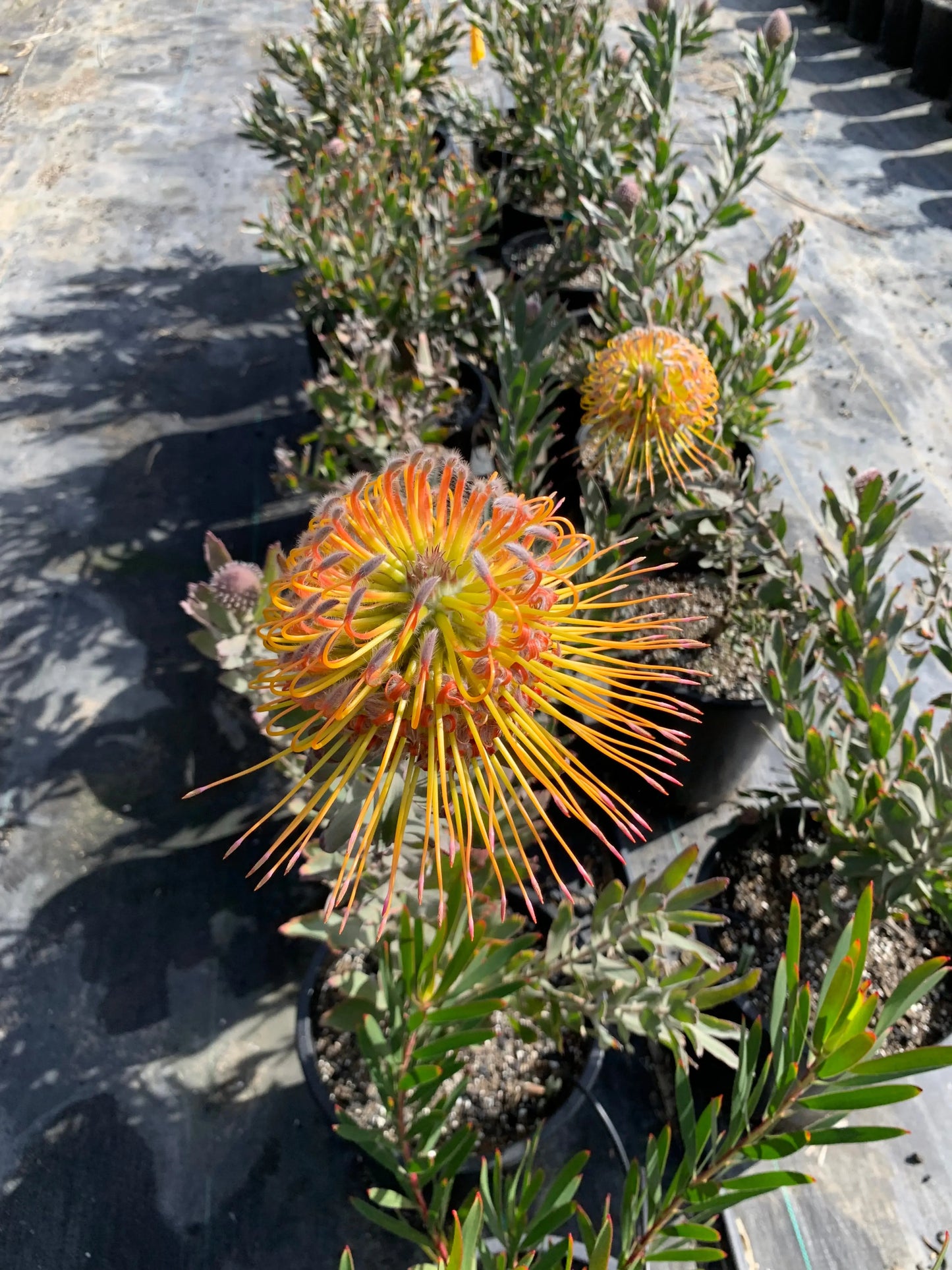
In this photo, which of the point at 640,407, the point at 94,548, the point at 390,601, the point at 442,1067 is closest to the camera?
the point at 390,601

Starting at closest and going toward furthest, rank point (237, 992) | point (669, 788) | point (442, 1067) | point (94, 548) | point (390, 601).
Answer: point (390, 601) < point (442, 1067) < point (237, 992) < point (669, 788) < point (94, 548)

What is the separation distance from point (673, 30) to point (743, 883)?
74.3 inches

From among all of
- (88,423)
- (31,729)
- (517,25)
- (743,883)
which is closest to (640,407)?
(743,883)

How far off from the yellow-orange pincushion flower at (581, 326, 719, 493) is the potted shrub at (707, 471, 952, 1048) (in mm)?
290

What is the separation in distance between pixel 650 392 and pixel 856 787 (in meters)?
0.71

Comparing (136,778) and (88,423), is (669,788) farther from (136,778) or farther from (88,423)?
(88,423)

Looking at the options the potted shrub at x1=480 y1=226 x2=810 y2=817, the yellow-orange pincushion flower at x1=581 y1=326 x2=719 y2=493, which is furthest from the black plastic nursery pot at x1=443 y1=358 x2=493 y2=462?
the yellow-orange pincushion flower at x1=581 y1=326 x2=719 y2=493

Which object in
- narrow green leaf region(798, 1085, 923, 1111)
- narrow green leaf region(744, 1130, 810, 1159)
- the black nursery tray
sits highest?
narrow green leaf region(798, 1085, 923, 1111)

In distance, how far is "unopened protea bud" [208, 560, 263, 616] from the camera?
1237 mm

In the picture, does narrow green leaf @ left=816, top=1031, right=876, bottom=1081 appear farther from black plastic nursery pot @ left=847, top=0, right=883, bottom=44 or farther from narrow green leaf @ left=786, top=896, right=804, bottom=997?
black plastic nursery pot @ left=847, top=0, right=883, bottom=44

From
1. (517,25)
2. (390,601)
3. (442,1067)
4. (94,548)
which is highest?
(517,25)

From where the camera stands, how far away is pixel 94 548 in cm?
246

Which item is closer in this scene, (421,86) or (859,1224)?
(859,1224)

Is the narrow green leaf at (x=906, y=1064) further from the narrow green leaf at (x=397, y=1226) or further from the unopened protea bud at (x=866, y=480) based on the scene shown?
the unopened protea bud at (x=866, y=480)
